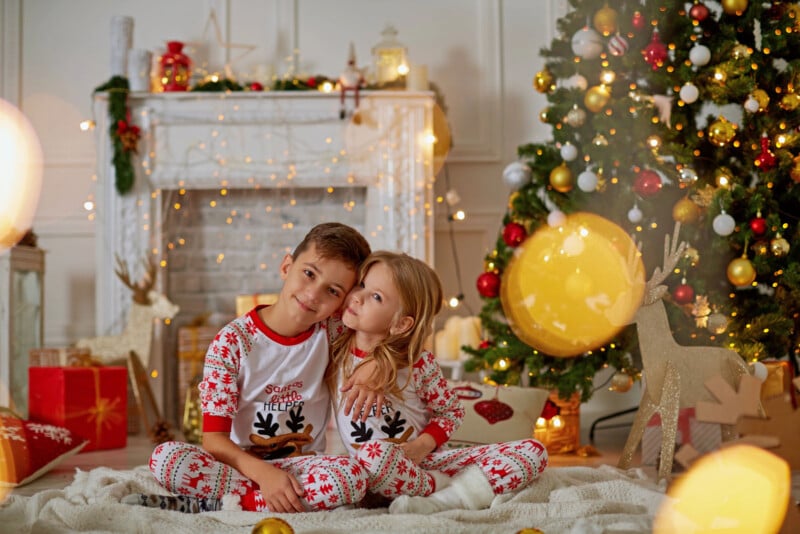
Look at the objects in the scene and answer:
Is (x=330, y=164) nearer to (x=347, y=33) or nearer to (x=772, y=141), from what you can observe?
(x=347, y=33)

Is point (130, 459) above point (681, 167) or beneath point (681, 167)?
beneath

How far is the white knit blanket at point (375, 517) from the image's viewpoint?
1.60m

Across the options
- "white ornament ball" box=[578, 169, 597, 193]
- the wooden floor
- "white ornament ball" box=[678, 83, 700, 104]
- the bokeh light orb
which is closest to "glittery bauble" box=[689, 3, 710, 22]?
"white ornament ball" box=[678, 83, 700, 104]

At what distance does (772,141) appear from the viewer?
2787 mm

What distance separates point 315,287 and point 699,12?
5.68ft

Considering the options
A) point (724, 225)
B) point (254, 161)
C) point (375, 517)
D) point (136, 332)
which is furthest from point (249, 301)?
point (375, 517)

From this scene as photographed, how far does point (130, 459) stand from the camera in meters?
2.90

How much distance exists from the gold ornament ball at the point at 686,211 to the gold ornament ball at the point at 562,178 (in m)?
0.35

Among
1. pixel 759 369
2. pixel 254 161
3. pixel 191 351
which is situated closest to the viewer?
pixel 759 369

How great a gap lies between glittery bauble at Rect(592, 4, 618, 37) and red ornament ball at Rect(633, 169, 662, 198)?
0.49 meters

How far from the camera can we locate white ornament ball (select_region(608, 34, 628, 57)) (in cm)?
289

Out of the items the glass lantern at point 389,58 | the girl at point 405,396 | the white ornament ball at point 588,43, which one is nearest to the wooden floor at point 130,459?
the girl at point 405,396

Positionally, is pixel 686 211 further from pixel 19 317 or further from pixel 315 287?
pixel 19 317

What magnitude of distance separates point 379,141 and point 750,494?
8.36ft
